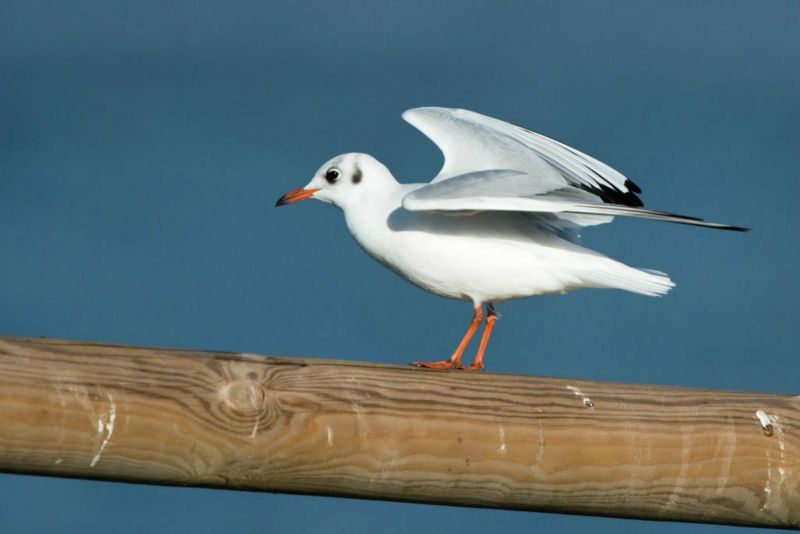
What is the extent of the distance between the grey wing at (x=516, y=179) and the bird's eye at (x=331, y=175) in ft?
1.30

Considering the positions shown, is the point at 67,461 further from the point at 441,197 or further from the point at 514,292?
the point at 514,292

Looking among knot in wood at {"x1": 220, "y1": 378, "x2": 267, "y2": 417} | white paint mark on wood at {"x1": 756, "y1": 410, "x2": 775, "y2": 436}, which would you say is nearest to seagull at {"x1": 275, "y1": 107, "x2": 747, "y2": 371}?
white paint mark on wood at {"x1": 756, "y1": 410, "x2": 775, "y2": 436}

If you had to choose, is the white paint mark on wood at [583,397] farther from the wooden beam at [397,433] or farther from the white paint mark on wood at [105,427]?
the white paint mark on wood at [105,427]

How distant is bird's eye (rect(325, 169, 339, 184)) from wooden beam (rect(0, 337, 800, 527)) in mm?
1976

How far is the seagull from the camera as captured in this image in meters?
4.41

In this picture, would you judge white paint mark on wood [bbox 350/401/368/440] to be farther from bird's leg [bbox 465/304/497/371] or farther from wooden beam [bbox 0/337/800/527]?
bird's leg [bbox 465/304/497/371]

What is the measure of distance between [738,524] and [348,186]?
7.34 feet

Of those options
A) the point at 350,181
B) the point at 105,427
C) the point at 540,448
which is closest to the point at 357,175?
the point at 350,181

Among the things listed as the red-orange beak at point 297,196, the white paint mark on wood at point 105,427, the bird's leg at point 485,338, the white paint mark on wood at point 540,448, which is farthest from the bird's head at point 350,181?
the white paint mark on wood at point 105,427

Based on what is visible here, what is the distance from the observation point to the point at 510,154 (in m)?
5.25

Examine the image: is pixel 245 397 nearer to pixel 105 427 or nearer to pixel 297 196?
pixel 105 427

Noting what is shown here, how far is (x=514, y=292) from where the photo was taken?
4.71 m

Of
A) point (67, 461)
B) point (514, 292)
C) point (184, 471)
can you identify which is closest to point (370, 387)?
point (184, 471)

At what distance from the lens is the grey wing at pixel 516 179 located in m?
4.29
